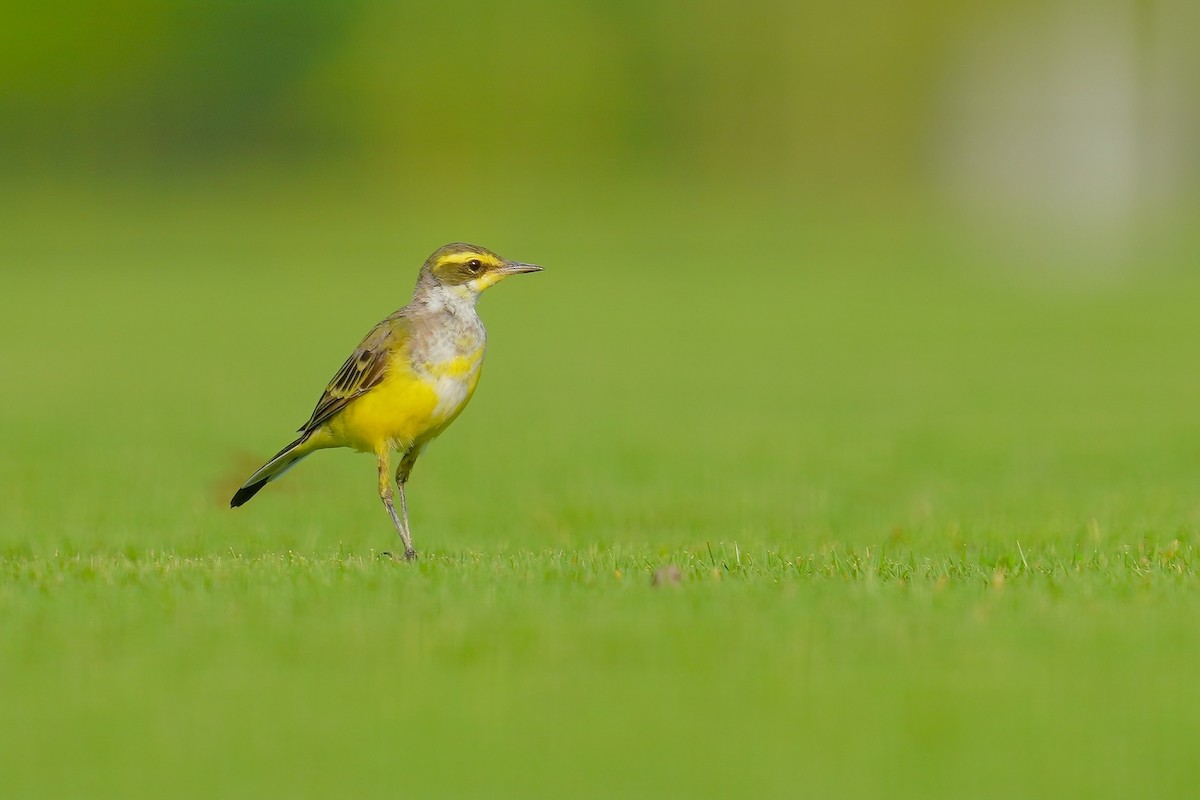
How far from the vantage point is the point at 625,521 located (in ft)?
38.9

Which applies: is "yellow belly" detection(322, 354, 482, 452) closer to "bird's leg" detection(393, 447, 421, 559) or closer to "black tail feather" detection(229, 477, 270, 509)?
"bird's leg" detection(393, 447, 421, 559)

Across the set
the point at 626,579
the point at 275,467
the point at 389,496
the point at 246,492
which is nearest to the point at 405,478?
the point at 389,496

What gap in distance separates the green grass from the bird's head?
4.41ft

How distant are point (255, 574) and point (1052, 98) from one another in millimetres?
73418

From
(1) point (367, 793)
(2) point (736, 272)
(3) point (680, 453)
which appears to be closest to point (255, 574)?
(1) point (367, 793)

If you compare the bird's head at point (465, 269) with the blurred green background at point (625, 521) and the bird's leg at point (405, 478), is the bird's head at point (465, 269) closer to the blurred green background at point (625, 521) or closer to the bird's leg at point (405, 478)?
the bird's leg at point (405, 478)

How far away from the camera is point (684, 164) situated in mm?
82750

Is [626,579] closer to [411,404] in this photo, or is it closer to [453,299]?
[411,404]

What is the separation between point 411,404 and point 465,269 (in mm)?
855

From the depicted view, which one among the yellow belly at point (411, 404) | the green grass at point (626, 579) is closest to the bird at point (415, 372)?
the yellow belly at point (411, 404)

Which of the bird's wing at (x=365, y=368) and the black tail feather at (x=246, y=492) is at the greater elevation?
the bird's wing at (x=365, y=368)

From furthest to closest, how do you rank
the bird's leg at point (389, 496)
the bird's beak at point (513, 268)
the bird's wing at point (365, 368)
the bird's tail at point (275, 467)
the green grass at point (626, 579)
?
1. the bird's tail at point (275, 467)
2. the bird's beak at point (513, 268)
3. the bird's leg at point (389, 496)
4. the bird's wing at point (365, 368)
5. the green grass at point (626, 579)

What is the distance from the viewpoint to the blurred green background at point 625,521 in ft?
19.2

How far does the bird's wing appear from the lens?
9.25m
